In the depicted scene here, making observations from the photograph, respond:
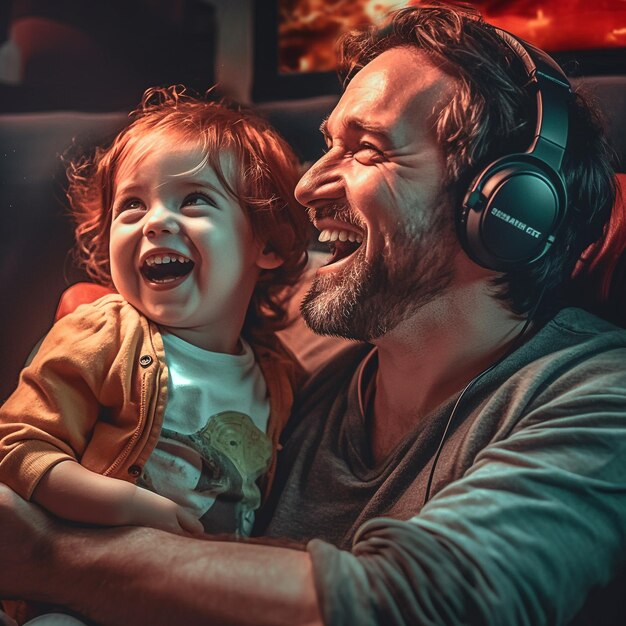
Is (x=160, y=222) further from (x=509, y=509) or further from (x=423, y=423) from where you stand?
(x=509, y=509)

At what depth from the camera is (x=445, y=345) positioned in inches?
38.2

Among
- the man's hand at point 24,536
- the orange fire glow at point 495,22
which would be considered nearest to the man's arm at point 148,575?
the man's hand at point 24,536

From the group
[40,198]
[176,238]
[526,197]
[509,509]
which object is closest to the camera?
[509,509]

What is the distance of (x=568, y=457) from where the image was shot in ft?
2.51

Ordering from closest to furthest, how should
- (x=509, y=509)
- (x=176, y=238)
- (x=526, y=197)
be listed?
(x=509, y=509) < (x=526, y=197) < (x=176, y=238)

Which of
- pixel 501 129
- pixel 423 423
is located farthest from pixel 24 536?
pixel 501 129

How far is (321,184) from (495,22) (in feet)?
1.02

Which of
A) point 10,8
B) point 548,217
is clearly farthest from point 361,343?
point 10,8

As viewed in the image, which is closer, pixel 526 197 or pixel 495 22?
pixel 526 197

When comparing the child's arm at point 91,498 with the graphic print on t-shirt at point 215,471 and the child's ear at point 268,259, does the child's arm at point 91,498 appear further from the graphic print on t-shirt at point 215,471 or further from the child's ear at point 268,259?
the child's ear at point 268,259

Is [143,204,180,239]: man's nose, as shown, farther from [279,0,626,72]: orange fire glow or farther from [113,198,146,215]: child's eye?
[279,0,626,72]: orange fire glow

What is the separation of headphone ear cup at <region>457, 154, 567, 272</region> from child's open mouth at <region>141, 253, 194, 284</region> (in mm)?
342

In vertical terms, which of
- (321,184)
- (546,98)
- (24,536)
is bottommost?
(24,536)

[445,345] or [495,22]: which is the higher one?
[495,22]
